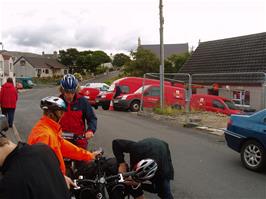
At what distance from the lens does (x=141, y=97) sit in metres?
19.1

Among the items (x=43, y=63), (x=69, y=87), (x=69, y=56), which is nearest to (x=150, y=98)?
(x=69, y=87)

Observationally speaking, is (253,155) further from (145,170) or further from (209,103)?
(209,103)

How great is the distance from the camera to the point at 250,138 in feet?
24.0

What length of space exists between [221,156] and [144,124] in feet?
19.3

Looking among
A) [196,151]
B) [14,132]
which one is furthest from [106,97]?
[196,151]

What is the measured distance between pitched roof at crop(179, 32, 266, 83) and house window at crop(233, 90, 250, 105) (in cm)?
1375

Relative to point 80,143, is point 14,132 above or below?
below

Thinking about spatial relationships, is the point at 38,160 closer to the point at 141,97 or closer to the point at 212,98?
the point at 212,98

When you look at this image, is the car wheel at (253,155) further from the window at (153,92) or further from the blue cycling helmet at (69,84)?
the window at (153,92)

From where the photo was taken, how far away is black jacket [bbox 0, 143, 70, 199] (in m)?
2.12

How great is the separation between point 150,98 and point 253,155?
39.4 feet

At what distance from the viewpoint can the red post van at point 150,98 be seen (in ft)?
62.5

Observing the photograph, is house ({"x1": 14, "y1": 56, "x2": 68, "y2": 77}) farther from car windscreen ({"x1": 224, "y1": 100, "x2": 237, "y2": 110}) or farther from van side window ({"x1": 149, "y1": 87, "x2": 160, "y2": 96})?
car windscreen ({"x1": 224, "y1": 100, "x2": 237, "y2": 110})

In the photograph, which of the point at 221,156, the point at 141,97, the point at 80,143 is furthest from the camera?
the point at 141,97
